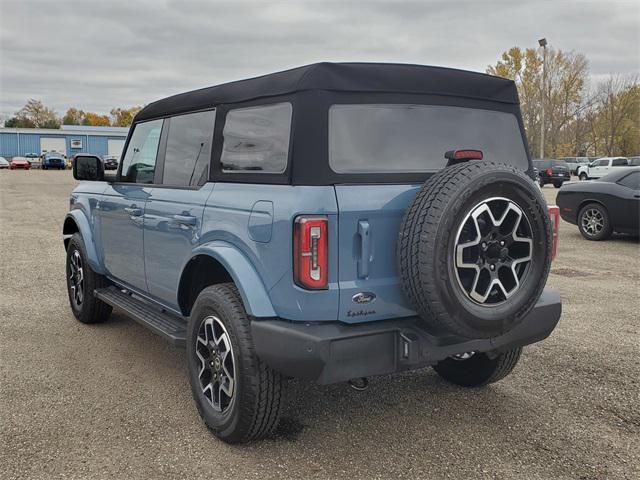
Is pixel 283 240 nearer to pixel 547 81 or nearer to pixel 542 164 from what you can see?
pixel 542 164

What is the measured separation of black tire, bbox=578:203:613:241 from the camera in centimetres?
1065

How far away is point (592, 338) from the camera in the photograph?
16.9 feet

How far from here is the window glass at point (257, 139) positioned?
307 cm

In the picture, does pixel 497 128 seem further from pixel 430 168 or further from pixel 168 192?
pixel 168 192

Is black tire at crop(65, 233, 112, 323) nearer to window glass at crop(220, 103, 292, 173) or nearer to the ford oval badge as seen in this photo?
window glass at crop(220, 103, 292, 173)

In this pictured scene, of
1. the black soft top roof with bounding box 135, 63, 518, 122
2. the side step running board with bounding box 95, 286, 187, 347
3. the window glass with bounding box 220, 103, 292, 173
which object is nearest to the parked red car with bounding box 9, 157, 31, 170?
the side step running board with bounding box 95, 286, 187, 347

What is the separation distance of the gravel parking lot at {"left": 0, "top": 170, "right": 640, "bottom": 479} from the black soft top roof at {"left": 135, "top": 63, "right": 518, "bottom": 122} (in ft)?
6.32

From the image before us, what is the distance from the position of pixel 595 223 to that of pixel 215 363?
9.50m

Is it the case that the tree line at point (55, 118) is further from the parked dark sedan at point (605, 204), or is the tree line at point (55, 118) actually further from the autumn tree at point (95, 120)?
the parked dark sedan at point (605, 204)

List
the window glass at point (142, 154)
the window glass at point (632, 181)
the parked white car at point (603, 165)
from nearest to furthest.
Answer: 1. the window glass at point (142, 154)
2. the window glass at point (632, 181)
3. the parked white car at point (603, 165)

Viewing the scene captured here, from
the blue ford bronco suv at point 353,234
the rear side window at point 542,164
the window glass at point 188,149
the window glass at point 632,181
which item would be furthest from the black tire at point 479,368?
the rear side window at point 542,164

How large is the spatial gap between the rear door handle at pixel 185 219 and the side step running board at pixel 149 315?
0.71 m

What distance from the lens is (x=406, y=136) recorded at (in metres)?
3.18

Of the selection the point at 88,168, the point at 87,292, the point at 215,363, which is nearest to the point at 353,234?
the point at 215,363
